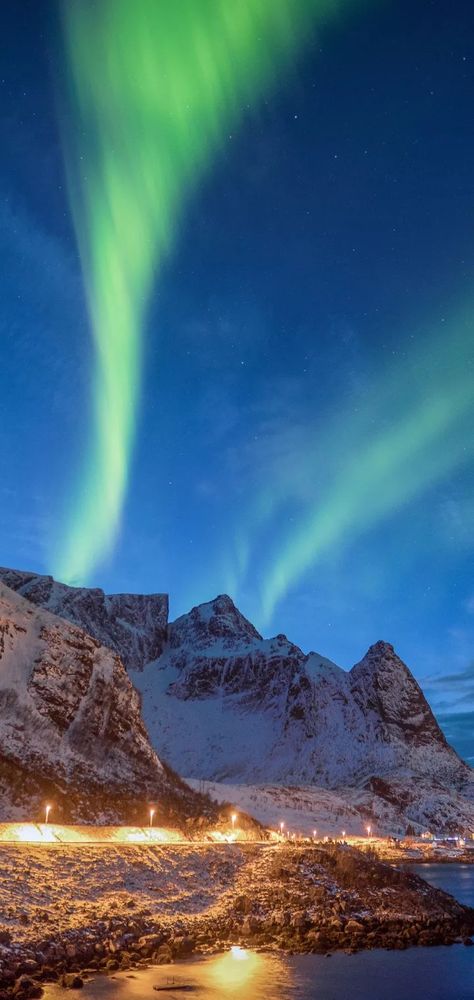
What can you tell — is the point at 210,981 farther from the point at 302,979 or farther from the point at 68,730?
the point at 68,730

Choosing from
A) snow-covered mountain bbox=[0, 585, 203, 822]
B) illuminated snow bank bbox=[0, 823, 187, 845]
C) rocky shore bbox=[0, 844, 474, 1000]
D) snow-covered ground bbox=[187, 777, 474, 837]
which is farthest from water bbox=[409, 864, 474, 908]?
illuminated snow bank bbox=[0, 823, 187, 845]

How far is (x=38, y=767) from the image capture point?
83375 millimetres

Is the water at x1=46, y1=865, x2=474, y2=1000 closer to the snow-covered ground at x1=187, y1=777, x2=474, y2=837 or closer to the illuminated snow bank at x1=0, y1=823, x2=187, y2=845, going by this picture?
the illuminated snow bank at x1=0, y1=823, x2=187, y2=845

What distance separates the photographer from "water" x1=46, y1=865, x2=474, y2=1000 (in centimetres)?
3484

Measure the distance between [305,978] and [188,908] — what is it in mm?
14867

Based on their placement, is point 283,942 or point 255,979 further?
point 283,942

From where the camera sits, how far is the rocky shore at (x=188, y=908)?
1499 inches

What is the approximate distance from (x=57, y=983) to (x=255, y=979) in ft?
35.7

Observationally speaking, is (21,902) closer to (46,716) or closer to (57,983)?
(57,983)

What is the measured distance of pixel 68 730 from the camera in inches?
3610

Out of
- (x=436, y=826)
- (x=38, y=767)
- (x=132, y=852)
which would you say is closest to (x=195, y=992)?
(x=132, y=852)

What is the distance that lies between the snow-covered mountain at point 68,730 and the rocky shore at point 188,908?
848 inches

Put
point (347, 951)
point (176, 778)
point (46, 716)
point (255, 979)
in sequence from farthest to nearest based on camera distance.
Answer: point (176, 778) → point (46, 716) → point (347, 951) → point (255, 979)

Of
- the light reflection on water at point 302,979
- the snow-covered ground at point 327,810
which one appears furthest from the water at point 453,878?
the light reflection on water at point 302,979
